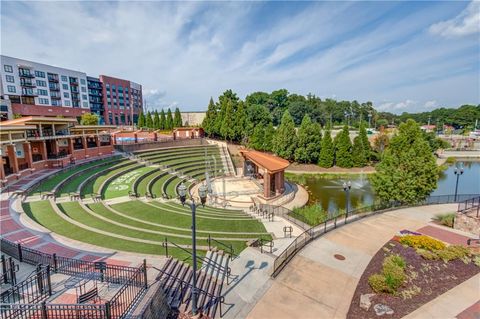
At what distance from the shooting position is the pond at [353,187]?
2466cm

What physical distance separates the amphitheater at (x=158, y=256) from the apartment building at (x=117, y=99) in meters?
64.0

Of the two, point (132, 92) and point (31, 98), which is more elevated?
point (132, 92)

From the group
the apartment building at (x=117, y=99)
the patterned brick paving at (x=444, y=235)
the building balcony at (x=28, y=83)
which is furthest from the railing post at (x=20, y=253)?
the apartment building at (x=117, y=99)

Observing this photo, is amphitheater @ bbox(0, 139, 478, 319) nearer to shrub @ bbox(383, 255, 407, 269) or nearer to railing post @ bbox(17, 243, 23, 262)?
railing post @ bbox(17, 243, 23, 262)

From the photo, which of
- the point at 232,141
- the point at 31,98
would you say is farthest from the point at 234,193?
the point at 31,98

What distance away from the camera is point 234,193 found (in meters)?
25.0

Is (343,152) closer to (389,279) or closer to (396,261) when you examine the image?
(396,261)

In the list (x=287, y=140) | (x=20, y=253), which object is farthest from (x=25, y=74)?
(x=20, y=253)

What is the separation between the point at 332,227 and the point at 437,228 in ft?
20.4

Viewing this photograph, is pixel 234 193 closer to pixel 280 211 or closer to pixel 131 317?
pixel 280 211

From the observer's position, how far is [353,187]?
30125mm

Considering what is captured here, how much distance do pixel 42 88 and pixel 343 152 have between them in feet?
217

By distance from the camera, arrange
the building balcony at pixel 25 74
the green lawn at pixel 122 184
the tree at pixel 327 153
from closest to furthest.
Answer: the green lawn at pixel 122 184, the tree at pixel 327 153, the building balcony at pixel 25 74

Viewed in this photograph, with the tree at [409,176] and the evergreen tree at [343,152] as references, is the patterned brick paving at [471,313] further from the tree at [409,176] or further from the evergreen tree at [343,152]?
the evergreen tree at [343,152]
